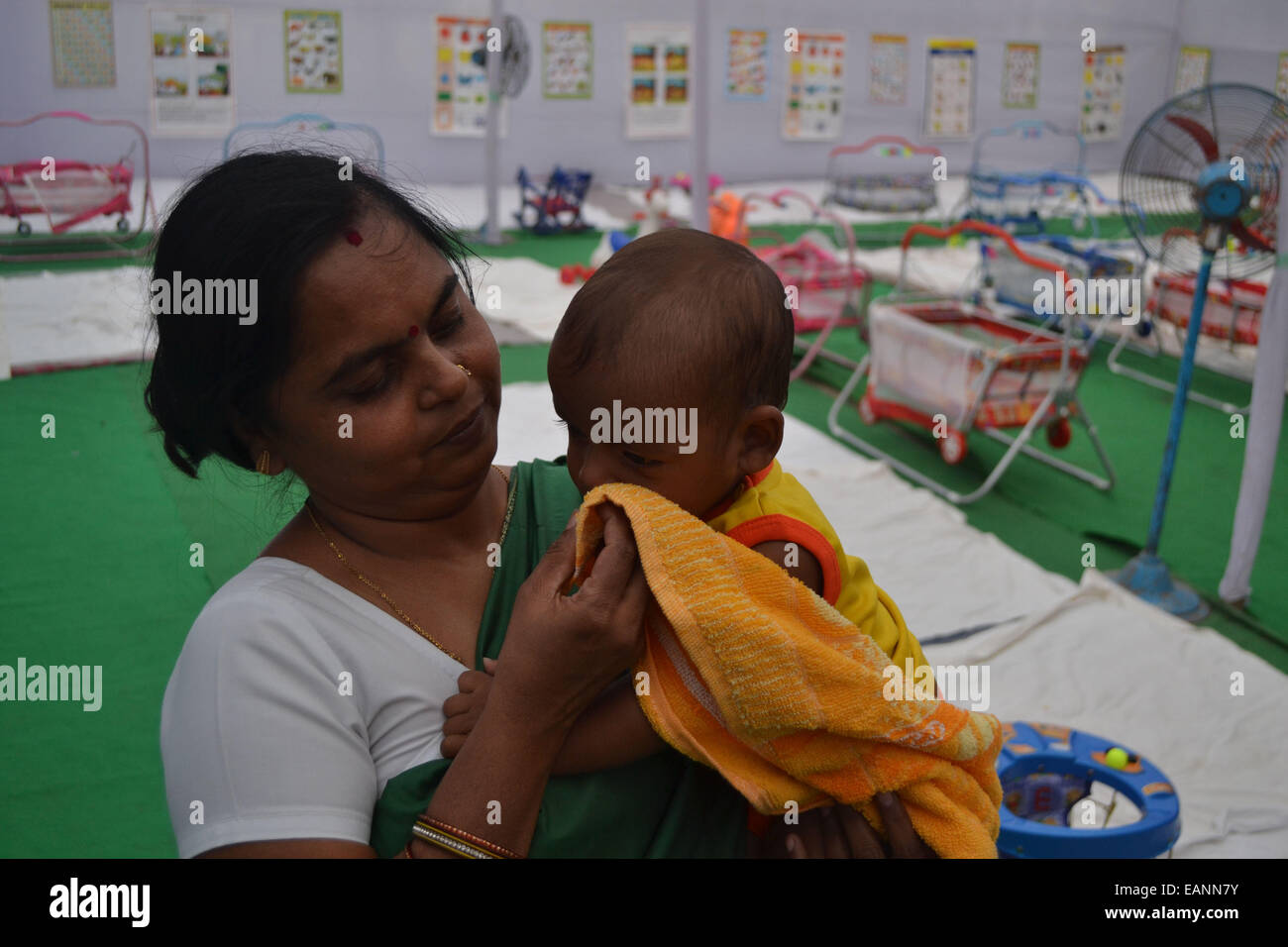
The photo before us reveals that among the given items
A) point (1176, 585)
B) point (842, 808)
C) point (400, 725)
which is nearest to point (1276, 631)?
point (1176, 585)

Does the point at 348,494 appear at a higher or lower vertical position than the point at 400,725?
higher

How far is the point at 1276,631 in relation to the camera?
3662 millimetres

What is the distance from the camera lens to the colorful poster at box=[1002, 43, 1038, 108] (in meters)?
12.1

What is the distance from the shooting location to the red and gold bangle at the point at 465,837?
3.25ft

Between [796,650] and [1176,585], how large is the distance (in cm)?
324

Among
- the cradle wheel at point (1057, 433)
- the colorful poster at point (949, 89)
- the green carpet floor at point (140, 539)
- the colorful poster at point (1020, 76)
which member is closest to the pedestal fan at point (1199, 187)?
the green carpet floor at point (140, 539)

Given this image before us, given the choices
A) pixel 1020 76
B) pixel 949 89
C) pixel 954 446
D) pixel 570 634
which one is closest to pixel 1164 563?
pixel 954 446

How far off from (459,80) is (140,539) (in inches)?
297

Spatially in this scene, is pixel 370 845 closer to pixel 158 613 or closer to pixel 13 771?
pixel 13 771

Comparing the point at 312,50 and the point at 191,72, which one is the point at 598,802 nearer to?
the point at 191,72

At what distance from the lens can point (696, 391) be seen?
1.22 metres

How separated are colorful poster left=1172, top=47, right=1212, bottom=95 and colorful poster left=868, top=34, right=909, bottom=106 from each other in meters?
3.12

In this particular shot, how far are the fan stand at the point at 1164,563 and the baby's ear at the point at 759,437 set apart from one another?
2836mm

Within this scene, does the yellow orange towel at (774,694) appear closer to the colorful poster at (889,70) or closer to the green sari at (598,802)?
the green sari at (598,802)
